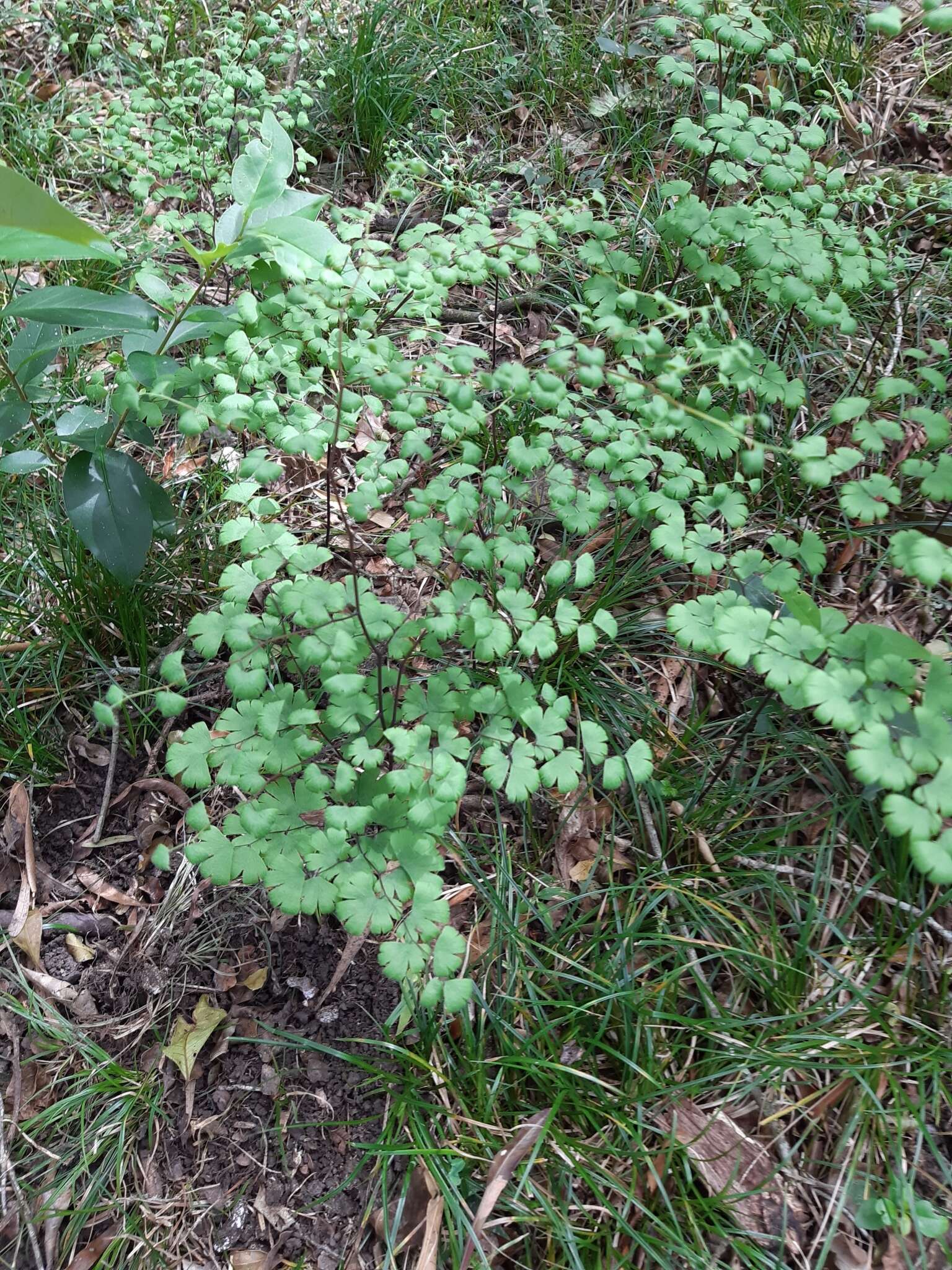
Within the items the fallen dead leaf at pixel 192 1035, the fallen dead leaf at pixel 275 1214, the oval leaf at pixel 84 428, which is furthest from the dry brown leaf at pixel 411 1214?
the oval leaf at pixel 84 428

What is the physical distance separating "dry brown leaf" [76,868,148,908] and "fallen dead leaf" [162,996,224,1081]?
0.86 ft

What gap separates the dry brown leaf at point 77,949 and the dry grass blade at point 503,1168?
918 mm

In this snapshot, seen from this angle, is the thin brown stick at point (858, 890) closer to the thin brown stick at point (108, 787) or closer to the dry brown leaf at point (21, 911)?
the thin brown stick at point (108, 787)

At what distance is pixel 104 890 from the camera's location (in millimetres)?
1870

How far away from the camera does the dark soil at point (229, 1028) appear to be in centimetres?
156

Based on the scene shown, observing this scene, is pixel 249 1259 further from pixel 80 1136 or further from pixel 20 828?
pixel 20 828

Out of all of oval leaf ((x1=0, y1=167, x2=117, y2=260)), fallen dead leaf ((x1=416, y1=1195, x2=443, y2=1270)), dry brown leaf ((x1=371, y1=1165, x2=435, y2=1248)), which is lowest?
dry brown leaf ((x1=371, y1=1165, x2=435, y2=1248))

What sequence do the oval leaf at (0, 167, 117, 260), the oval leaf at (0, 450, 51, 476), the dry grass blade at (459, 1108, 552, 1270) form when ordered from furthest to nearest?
the oval leaf at (0, 450, 51, 476)
the dry grass blade at (459, 1108, 552, 1270)
the oval leaf at (0, 167, 117, 260)

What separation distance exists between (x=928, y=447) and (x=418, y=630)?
1011mm

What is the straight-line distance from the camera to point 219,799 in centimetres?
192

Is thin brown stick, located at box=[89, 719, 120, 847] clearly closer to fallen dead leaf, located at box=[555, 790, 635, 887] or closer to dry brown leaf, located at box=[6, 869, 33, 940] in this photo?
dry brown leaf, located at box=[6, 869, 33, 940]

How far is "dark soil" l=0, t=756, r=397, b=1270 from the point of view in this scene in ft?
5.12

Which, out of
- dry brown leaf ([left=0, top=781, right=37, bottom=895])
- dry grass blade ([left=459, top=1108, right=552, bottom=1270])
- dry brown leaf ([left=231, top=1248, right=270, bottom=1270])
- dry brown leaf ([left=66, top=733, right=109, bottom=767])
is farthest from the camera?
dry brown leaf ([left=66, top=733, right=109, bottom=767])

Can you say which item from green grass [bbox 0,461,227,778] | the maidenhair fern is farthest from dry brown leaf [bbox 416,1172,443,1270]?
green grass [bbox 0,461,227,778]
